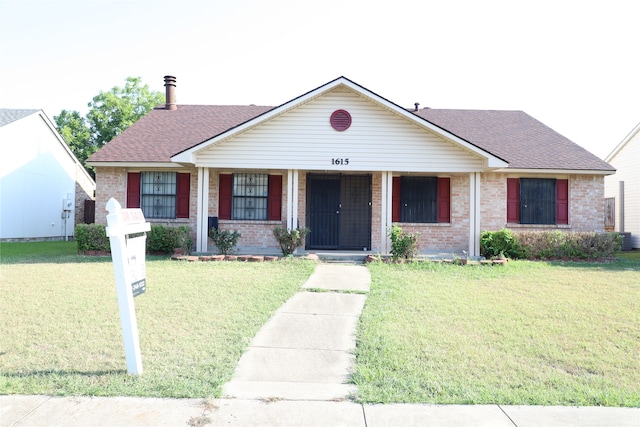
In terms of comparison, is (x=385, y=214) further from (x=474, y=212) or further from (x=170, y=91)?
(x=170, y=91)

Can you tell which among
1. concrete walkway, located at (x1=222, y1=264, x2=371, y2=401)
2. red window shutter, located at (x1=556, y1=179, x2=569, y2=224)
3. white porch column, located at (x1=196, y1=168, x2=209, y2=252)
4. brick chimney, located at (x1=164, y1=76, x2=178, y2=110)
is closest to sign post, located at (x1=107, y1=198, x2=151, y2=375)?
concrete walkway, located at (x1=222, y1=264, x2=371, y2=401)

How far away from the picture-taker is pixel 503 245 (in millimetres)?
14125

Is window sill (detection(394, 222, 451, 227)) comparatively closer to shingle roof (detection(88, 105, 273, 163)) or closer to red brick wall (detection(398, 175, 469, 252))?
red brick wall (detection(398, 175, 469, 252))

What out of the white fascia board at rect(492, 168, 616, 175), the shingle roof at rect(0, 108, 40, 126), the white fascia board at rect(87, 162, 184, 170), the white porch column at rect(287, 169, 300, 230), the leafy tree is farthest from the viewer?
the leafy tree

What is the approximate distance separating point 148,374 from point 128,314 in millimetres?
646

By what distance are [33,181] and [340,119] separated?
1726cm

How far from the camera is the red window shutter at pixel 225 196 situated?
16.1m

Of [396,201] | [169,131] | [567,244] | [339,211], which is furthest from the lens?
[169,131]

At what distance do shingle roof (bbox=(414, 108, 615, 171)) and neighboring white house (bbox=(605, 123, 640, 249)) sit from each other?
5104mm

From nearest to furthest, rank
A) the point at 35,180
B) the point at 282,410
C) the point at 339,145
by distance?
1. the point at 282,410
2. the point at 339,145
3. the point at 35,180

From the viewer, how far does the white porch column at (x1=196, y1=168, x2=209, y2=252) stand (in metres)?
14.5

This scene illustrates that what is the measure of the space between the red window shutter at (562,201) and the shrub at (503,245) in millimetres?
3264

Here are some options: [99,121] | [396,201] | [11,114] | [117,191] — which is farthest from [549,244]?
[99,121]

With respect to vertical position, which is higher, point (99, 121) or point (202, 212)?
point (99, 121)
